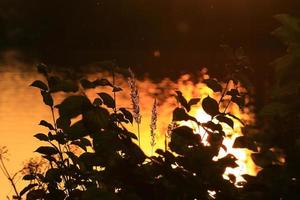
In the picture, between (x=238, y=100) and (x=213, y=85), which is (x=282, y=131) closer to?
(x=213, y=85)

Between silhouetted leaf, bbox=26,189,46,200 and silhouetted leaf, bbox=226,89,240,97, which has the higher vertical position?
silhouetted leaf, bbox=226,89,240,97

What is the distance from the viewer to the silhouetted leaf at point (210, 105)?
351 cm

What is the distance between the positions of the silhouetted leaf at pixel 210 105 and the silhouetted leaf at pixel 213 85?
23cm

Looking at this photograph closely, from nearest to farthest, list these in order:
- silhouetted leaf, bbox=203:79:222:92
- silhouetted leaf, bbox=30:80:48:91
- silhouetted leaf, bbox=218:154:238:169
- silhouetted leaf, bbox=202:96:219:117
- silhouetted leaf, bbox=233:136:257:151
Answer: silhouetted leaf, bbox=233:136:257:151 → silhouetted leaf, bbox=218:154:238:169 → silhouetted leaf, bbox=202:96:219:117 → silhouetted leaf, bbox=30:80:48:91 → silhouetted leaf, bbox=203:79:222:92

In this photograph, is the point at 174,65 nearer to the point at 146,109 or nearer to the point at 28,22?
the point at 146,109

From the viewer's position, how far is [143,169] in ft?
10.5

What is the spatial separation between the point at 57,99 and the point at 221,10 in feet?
209

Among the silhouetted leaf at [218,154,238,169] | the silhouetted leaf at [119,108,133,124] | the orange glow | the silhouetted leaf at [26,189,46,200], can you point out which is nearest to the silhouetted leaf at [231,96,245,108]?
the silhouetted leaf at [119,108,133,124]

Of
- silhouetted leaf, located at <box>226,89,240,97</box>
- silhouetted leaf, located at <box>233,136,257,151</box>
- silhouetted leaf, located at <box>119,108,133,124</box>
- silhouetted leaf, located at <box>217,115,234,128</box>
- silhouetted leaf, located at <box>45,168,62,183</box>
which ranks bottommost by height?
silhouetted leaf, located at <box>233,136,257,151</box>

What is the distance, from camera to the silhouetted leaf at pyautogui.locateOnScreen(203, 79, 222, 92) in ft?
12.3

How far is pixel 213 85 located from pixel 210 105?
0.26m

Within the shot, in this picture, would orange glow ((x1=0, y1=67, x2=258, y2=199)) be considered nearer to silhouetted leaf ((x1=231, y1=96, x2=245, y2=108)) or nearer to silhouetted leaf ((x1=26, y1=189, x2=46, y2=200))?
silhouetted leaf ((x1=26, y1=189, x2=46, y2=200))

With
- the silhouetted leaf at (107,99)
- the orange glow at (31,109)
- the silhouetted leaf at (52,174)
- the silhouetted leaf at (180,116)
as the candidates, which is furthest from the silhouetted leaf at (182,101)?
the orange glow at (31,109)

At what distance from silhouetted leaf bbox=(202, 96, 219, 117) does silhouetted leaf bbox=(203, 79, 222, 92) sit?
229 mm
